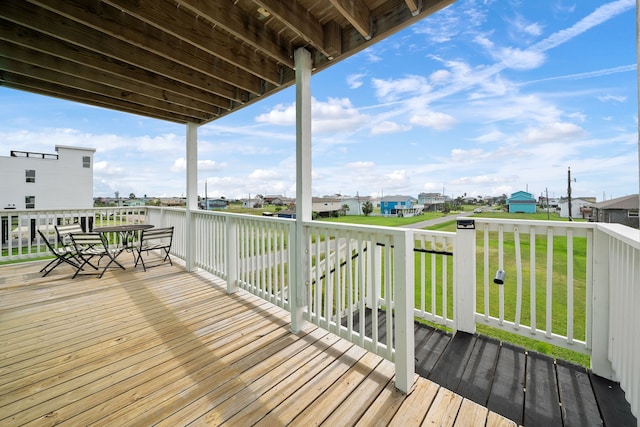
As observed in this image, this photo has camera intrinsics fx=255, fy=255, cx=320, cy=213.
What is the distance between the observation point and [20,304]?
10.2 ft

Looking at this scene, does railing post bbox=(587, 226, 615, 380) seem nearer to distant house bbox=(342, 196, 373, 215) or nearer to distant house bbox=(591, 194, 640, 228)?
distant house bbox=(591, 194, 640, 228)

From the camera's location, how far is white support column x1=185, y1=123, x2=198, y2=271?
4477mm

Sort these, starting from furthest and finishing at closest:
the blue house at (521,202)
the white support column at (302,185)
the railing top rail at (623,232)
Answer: the blue house at (521,202), the white support column at (302,185), the railing top rail at (623,232)

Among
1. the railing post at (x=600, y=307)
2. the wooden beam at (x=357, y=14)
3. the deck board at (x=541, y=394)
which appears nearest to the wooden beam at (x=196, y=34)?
the wooden beam at (x=357, y=14)

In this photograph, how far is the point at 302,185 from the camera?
102 inches

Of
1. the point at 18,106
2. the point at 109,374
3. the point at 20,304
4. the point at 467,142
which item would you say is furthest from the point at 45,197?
the point at 467,142

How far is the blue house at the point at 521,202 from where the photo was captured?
3.13 meters

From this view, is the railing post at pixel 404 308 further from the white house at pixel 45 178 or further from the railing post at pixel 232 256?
the white house at pixel 45 178

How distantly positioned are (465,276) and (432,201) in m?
4.42

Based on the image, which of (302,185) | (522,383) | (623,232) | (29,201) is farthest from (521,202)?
(29,201)

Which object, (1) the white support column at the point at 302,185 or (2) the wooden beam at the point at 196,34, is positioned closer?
(2) the wooden beam at the point at 196,34

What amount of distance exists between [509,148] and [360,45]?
394 cm

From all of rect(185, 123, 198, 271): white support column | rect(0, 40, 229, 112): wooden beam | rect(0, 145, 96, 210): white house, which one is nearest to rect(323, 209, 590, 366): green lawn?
rect(185, 123, 198, 271): white support column

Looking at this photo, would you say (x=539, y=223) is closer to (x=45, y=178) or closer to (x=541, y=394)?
(x=541, y=394)
